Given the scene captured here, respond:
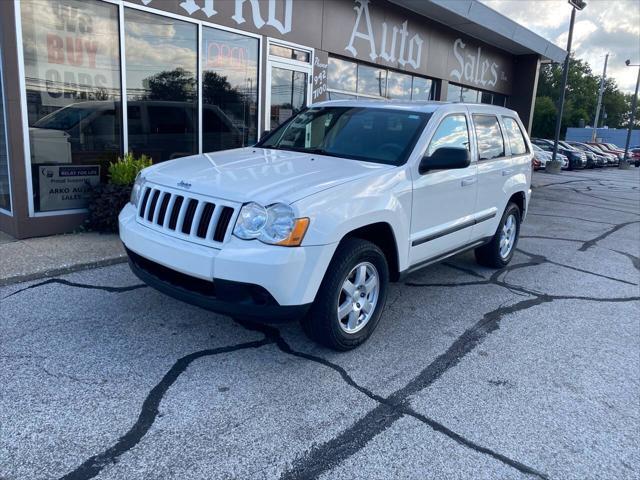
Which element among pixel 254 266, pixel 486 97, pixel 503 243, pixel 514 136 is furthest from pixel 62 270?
pixel 486 97

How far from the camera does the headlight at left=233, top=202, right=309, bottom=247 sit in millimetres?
3197

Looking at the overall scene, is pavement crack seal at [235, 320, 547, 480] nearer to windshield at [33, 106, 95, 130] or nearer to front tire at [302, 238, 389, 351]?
front tire at [302, 238, 389, 351]

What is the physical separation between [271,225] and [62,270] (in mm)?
3141

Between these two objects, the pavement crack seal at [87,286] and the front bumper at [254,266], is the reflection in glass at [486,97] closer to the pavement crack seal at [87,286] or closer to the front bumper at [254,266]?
the pavement crack seal at [87,286]

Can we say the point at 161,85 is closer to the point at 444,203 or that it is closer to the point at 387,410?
the point at 444,203

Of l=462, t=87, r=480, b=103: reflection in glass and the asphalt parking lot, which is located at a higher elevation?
l=462, t=87, r=480, b=103: reflection in glass

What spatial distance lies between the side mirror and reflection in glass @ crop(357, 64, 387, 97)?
28.2 ft

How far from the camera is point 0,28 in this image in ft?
19.7

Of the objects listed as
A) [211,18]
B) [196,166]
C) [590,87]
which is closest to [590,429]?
[196,166]

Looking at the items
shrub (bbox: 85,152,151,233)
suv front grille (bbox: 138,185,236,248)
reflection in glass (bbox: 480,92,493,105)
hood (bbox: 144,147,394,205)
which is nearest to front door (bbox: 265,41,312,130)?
shrub (bbox: 85,152,151,233)

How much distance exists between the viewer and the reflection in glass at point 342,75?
11266 millimetres

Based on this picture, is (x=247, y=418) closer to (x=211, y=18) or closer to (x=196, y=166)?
(x=196, y=166)

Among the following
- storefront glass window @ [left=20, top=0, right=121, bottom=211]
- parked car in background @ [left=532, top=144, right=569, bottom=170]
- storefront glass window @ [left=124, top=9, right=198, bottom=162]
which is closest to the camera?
storefront glass window @ [left=20, top=0, right=121, bottom=211]

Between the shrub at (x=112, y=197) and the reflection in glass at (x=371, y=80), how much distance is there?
7.01 meters
